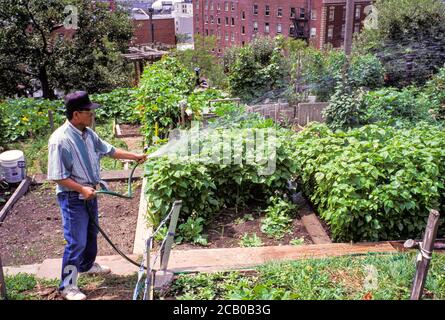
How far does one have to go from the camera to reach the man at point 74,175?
3.80m

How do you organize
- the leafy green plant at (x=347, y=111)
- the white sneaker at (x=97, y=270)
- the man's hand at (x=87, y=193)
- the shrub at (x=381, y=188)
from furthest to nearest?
the leafy green plant at (x=347, y=111)
the shrub at (x=381, y=188)
the white sneaker at (x=97, y=270)
the man's hand at (x=87, y=193)

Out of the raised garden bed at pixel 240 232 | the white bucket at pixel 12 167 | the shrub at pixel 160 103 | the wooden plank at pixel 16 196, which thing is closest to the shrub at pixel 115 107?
the shrub at pixel 160 103

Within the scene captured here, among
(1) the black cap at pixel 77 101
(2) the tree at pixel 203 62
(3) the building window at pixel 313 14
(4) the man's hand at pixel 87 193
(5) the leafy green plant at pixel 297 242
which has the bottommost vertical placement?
(2) the tree at pixel 203 62

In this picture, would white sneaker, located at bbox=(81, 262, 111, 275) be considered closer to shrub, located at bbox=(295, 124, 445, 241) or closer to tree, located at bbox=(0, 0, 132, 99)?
shrub, located at bbox=(295, 124, 445, 241)

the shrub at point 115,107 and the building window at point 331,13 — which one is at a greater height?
the building window at point 331,13

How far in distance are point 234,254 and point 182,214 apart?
1.11 meters

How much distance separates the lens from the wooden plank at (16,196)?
21.8 ft

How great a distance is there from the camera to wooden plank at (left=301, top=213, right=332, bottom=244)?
543cm

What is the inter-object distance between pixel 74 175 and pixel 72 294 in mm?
1009

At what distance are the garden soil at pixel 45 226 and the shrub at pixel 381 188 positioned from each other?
244cm

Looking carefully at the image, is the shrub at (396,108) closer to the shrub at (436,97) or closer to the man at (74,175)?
the shrub at (436,97)

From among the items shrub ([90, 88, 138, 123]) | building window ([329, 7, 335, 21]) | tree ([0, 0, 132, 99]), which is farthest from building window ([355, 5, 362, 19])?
shrub ([90, 88, 138, 123])

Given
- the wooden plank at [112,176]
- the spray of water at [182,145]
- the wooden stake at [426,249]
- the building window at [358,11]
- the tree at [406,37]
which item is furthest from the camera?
the building window at [358,11]

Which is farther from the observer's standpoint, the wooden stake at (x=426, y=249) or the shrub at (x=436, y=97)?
the shrub at (x=436, y=97)
